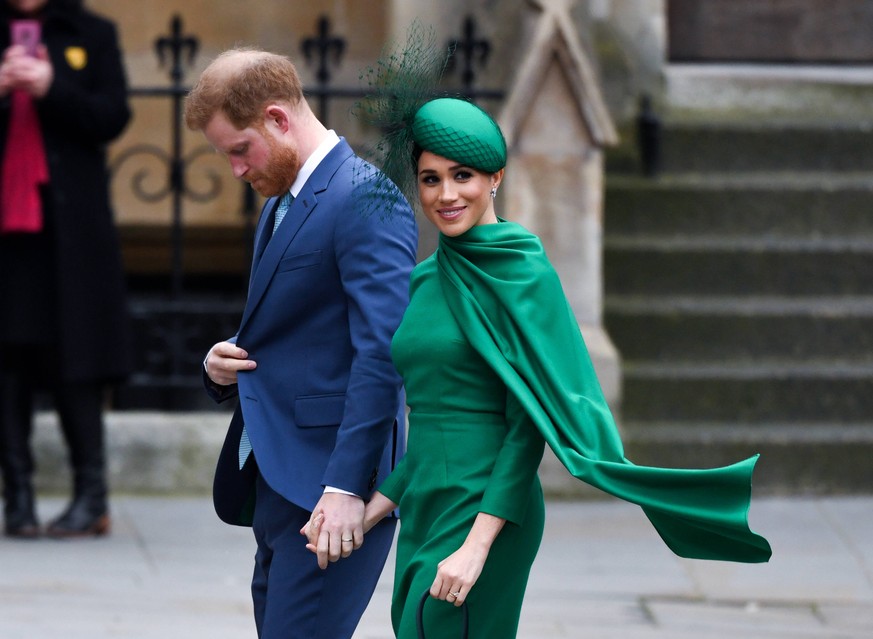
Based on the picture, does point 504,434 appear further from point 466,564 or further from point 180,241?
point 180,241

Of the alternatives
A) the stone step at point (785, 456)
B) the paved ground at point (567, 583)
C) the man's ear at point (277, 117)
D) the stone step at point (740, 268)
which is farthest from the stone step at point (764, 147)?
the man's ear at point (277, 117)

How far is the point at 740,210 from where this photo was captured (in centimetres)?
→ 842

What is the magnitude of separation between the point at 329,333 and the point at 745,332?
477 centimetres

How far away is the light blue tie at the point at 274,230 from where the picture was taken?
3625 millimetres

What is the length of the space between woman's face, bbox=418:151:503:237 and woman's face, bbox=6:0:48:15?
3.81m

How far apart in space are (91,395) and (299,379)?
3294mm

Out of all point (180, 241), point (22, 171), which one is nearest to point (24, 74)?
point (22, 171)

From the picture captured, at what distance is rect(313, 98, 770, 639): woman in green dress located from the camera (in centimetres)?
310

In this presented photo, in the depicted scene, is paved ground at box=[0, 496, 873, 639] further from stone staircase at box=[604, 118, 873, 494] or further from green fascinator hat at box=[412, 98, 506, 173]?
green fascinator hat at box=[412, 98, 506, 173]

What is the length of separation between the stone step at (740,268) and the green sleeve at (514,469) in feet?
16.8

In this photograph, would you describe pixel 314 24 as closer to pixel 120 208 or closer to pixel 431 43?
pixel 120 208

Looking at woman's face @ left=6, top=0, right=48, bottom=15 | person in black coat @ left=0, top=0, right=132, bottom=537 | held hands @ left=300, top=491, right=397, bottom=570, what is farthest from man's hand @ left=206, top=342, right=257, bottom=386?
woman's face @ left=6, top=0, right=48, bottom=15

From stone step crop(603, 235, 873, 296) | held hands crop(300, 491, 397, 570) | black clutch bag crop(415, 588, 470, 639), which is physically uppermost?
held hands crop(300, 491, 397, 570)

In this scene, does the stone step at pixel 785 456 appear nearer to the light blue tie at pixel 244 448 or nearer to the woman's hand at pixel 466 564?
the light blue tie at pixel 244 448
